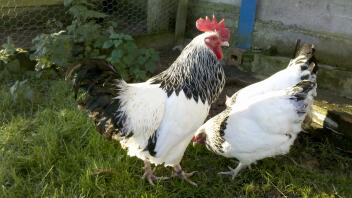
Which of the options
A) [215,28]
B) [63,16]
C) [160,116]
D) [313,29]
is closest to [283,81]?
[215,28]

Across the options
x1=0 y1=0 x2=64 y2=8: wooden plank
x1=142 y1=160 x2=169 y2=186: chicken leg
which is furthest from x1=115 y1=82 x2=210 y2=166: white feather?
x1=0 y1=0 x2=64 y2=8: wooden plank

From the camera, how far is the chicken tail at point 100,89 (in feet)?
8.96

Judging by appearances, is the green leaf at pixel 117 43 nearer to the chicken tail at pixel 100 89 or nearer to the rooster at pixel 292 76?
the chicken tail at pixel 100 89

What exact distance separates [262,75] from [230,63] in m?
0.44

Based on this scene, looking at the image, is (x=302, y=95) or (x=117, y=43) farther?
(x=117, y=43)

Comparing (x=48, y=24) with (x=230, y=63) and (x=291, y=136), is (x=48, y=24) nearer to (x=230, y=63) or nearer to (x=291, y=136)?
(x=230, y=63)

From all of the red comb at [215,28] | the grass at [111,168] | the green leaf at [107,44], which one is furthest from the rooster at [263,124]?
the green leaf at [107,44]

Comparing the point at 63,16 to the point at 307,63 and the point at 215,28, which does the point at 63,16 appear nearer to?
the point at 215,28

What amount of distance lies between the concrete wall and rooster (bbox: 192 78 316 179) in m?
1.39

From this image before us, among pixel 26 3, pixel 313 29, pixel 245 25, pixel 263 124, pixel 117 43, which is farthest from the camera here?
pixel 26 3

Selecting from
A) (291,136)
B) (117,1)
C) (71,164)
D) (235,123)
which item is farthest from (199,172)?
(117,1)

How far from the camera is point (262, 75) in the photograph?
174 inches

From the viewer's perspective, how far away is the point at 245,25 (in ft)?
15.6

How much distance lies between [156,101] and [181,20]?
8.40 ft
